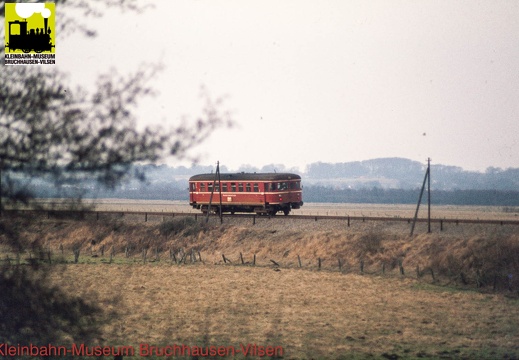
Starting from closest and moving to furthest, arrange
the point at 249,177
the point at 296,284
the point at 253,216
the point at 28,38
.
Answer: the point at 28,38
the point at 296,284
the point at 253,216
the point at 249,177

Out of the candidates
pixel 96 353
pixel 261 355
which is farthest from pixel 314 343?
pixel 96 353

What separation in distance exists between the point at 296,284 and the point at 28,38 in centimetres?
1866

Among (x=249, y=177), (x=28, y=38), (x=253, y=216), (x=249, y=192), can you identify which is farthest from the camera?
(x=249, y=177)

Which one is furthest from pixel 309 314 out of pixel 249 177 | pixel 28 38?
pixel 249 177

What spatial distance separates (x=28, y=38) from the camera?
23.3 feet

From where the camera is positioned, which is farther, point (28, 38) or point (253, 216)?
point (253, 216)

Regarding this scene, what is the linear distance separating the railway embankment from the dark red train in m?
3.06

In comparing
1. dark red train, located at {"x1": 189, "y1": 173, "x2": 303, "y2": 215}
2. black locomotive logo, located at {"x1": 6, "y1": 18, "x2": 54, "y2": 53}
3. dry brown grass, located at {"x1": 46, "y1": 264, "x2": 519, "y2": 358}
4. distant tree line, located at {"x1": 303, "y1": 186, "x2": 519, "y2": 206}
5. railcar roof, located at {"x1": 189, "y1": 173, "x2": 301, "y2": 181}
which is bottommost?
dry brown grass, located at {"x1": 46, "y1": 264, "x2": 519, "y2": 358}

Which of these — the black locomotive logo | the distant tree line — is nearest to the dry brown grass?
the black locomotive logo

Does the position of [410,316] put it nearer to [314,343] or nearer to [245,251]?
[314,343]

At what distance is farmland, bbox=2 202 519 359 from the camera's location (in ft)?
45.0

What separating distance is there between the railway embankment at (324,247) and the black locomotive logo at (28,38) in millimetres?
15046

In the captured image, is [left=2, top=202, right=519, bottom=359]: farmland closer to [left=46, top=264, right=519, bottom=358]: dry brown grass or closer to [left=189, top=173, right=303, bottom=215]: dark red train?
[left=46, top=264, right=519, bottom=358]: dry brown grass

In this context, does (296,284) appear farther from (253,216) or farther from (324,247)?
(253,216)
